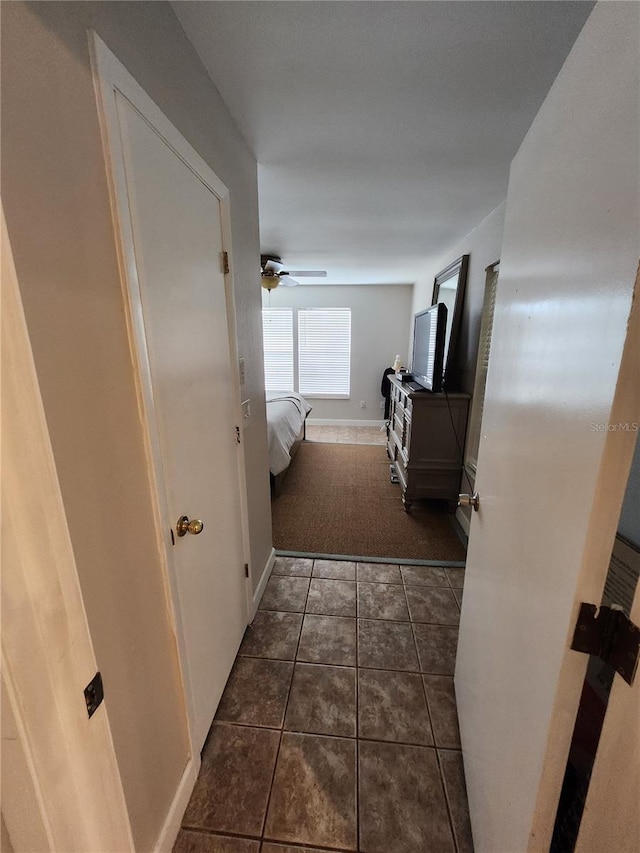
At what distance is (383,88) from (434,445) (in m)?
2.32

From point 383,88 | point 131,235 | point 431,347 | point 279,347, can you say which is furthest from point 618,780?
point 279,347

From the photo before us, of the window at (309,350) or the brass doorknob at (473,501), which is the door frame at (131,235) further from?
the window at (309,350)

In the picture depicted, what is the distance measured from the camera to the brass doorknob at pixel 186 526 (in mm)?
1026

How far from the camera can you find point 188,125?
3.49ft

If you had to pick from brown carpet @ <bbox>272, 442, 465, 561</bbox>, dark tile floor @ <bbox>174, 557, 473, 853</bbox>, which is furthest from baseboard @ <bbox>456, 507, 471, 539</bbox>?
dark tile floor @ <bbox>174, 557, 473, 853</bbox>

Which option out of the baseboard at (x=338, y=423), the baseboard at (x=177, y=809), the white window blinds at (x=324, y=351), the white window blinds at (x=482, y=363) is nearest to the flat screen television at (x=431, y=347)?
the white window blinds at (x=482, y=363)

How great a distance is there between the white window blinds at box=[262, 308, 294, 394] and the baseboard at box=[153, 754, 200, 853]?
488 cm

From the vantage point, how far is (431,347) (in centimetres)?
293

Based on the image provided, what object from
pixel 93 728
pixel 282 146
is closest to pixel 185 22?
pixel 282 146

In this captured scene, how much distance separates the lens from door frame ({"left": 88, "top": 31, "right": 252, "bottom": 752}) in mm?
702

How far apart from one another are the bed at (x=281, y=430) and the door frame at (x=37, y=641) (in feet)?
8.71

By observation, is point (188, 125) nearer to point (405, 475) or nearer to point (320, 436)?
point (405, 475)

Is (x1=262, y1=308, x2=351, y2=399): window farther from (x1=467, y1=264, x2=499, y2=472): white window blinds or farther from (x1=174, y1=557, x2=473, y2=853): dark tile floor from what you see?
(x1=174, y1=557, x2=473, y2=853): dark tile floor

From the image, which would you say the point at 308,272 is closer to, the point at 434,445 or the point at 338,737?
the point at 434,445
